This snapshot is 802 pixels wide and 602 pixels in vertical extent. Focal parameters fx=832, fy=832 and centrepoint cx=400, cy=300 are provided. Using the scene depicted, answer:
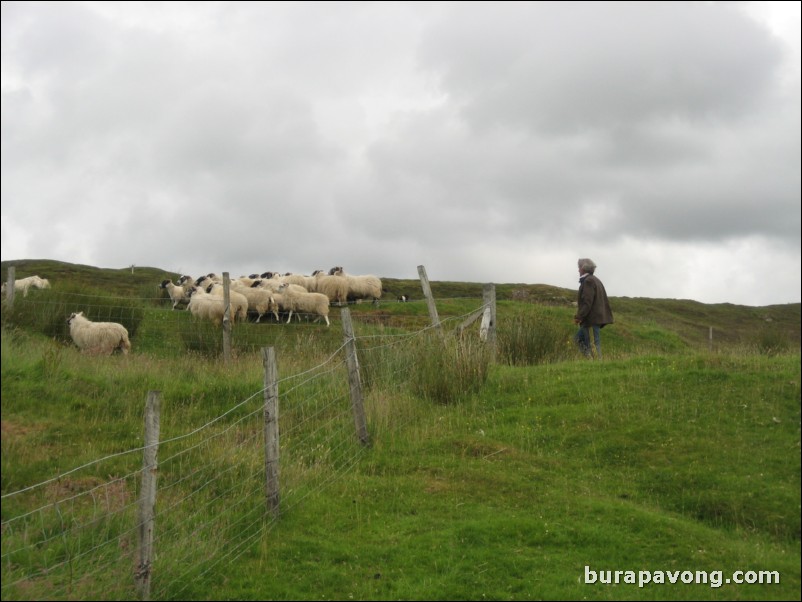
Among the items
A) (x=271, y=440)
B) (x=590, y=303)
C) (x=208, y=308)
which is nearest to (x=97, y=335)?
(x=208, y=308)

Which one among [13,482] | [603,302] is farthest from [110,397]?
[603,302]

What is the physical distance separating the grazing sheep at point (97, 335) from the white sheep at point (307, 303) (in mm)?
10053

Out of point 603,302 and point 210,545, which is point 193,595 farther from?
point 603,302

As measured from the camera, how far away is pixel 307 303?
91.1 ft

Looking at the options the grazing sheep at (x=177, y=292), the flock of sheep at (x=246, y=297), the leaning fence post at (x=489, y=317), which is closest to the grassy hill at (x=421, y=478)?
the flock of sheep at (x=246, y=297)

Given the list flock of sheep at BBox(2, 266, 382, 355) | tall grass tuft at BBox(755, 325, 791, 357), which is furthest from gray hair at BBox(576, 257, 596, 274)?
flock of sheep at BBox(2, 266, 382, 355)

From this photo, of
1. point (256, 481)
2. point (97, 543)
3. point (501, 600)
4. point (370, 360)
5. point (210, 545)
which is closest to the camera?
point (501, 600)

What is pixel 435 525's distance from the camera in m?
8.52

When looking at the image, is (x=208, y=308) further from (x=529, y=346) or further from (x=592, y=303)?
(x=592, y=303)

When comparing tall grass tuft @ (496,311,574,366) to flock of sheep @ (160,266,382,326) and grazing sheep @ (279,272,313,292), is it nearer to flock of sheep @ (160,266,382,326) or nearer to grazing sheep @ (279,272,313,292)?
flock of sheep @ (160,266,382,326)

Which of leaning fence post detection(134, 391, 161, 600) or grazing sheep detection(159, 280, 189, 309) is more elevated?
grazing sheep detection(159, 280, 189, 309)

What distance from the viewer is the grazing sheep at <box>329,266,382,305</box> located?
32625 mm

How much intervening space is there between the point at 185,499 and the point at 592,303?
10761mm

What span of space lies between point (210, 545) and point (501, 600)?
2875mm
